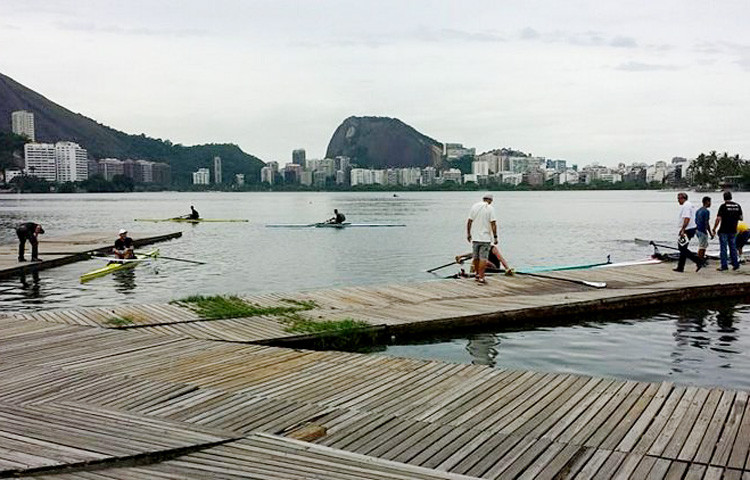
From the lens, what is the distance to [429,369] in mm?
7617

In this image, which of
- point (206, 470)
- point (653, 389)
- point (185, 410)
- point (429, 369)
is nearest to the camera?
point (206, 470)

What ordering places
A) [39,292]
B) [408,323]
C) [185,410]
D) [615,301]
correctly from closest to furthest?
[185,410], [408,323], [615,301], [39,292]

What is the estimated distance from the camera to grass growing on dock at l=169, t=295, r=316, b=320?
11.2 metres

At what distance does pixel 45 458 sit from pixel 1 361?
3.62 metres

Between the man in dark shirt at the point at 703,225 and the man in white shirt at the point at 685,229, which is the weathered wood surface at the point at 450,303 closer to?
the man in white shirt at the point at 685,229

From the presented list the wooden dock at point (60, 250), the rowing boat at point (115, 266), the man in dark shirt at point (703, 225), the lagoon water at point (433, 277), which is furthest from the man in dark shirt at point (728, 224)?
the wooden dock at point (60, 250)

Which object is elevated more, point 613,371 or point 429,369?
point 429,369

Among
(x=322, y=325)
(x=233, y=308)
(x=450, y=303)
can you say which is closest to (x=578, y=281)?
(x=450, y=303)

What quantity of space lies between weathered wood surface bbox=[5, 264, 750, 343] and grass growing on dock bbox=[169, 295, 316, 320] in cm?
22

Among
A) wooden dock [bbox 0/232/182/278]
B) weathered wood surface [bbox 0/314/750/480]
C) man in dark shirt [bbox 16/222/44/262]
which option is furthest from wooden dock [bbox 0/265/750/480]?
man in dark shirt [bbox 16/222/44/262]

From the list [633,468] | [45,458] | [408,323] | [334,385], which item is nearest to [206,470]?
[45,458]

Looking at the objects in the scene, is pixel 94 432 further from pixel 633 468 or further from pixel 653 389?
pixel 653 389

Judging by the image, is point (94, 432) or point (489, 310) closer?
point (94, 432)

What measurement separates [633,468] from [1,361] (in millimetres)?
6842
